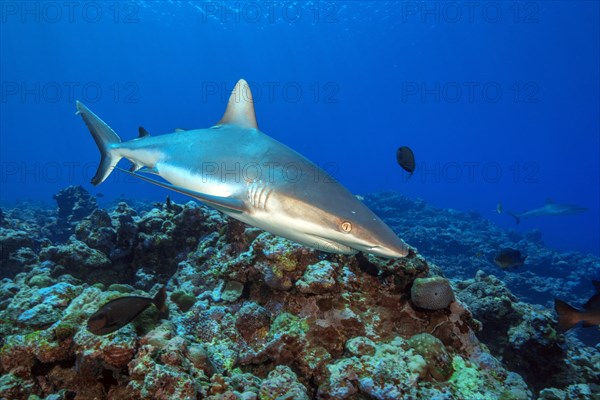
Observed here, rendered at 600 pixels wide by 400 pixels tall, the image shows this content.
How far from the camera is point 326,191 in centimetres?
285

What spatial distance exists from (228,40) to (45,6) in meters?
59.6

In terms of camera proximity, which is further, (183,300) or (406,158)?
(406,158)

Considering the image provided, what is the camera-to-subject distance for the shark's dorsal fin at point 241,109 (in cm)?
435

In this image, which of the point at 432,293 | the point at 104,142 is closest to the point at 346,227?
the point at 432,293

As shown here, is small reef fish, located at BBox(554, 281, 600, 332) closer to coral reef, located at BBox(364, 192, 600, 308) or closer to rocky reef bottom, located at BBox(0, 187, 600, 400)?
rocky reef bottom, located at BBox(0, 187, 600, 400)

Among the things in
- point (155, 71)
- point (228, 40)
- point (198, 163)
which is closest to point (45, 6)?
point (228, 40)

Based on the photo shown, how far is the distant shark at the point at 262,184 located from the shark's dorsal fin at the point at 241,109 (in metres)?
0.01

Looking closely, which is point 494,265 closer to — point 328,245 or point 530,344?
point 530,344

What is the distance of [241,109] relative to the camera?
4.41m

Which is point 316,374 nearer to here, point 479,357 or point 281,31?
point 479,357

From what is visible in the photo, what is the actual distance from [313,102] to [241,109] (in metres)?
204

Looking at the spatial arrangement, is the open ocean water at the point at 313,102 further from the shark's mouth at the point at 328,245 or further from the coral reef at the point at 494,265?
the shark's mouth at the point at 328,245

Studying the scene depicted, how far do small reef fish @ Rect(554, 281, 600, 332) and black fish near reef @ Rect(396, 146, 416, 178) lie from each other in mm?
3169

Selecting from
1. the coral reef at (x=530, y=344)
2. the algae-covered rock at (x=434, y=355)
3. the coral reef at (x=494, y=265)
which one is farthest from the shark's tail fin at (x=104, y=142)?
the coral reef at (x=494, y=265)
